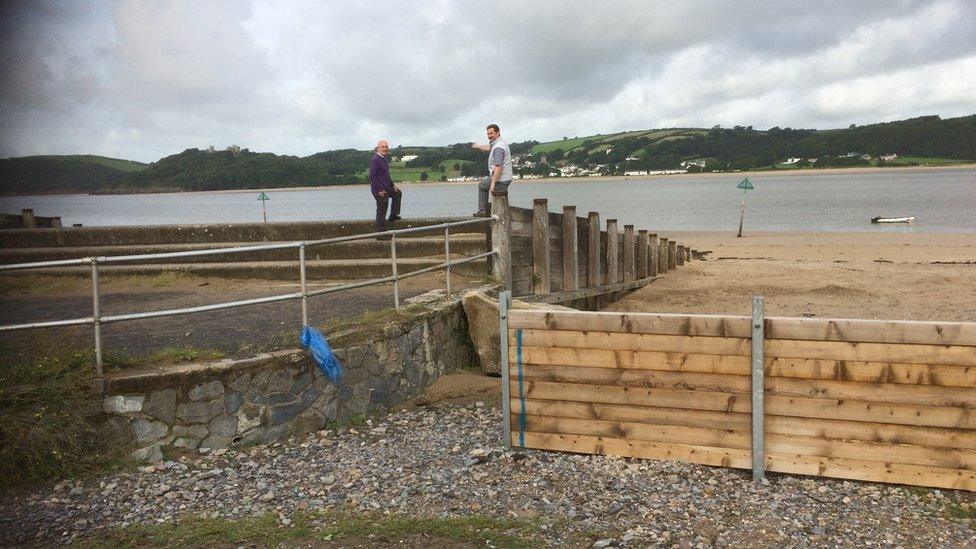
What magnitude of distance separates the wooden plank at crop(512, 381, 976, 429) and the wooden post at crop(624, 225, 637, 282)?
32.0 feet

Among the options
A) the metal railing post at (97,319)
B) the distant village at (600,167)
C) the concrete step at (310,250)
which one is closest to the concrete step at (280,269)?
the concrete step at (310,250)

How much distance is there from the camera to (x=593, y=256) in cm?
1344

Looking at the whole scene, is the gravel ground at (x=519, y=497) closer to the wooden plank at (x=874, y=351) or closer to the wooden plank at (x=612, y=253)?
the wooden plank at (x=874, y=351)

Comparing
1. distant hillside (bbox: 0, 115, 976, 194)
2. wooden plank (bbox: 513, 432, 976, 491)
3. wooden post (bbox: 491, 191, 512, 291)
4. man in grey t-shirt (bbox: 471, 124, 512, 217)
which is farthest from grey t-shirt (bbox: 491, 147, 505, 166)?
distant hillside (bbox: 0, 115, 976, 194)

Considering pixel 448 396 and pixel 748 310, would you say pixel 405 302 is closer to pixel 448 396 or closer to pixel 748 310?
pixel 448 396

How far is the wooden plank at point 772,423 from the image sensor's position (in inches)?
220

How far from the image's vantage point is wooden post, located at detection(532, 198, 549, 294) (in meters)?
11.5

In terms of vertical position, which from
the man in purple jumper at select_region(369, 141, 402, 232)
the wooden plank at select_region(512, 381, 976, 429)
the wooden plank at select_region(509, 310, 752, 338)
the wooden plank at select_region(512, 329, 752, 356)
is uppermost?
the man in purple jumper at select_region(369, 141, 402, 232)

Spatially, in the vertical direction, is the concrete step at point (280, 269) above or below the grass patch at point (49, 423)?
above

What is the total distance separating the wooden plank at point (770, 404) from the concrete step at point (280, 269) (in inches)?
210

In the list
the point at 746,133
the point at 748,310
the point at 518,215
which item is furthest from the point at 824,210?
the point at 746,133

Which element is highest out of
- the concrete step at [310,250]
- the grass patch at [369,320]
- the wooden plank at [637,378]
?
the concrete step at [310,250]

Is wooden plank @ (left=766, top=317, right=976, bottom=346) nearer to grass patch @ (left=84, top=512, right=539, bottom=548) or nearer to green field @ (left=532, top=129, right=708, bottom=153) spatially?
grass patch @ (left=84, top=512, right=539, bottom=548)

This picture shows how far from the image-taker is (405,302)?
370 inches
